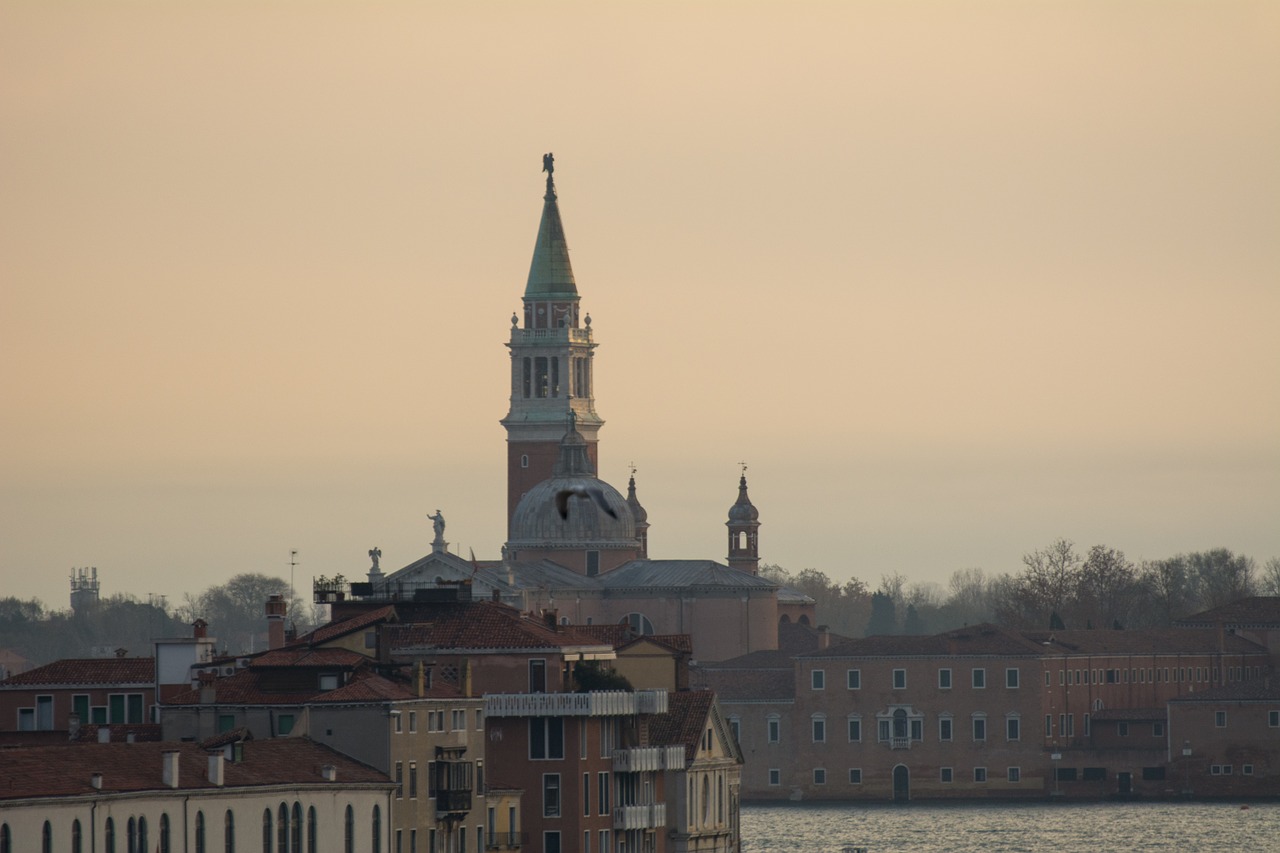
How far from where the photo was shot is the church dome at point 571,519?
154m

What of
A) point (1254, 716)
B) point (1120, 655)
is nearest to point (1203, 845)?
point (1254, 716)

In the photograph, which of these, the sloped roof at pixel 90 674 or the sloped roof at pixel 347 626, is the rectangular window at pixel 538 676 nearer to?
the sloped roof at pixel 347 626

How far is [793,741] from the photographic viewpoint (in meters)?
138

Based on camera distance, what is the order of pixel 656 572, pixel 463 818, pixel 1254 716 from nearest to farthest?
pixel 463 818 < pixel 1254 716 < pixel 656 572

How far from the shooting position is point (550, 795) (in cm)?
6494

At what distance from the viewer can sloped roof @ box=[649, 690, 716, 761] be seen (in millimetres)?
70438

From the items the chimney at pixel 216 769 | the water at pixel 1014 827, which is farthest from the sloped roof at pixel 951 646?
the chimney at pixel 216 769

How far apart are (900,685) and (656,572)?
18.3 meters

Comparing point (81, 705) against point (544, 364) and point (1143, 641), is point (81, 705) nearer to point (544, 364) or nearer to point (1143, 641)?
point (1143, 641)

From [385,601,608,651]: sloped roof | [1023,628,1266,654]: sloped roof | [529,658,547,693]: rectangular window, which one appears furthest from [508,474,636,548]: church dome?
[529,658,547,693]: rectangular window

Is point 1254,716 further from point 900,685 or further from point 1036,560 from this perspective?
point 1036,560

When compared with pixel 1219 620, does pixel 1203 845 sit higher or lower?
lower

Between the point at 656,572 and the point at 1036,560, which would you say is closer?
the point at 656,572

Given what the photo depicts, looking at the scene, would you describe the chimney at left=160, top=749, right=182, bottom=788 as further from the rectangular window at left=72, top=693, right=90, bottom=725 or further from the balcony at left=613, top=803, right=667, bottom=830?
the rectangular window at left=72, top=693, right=90, bottom=725
